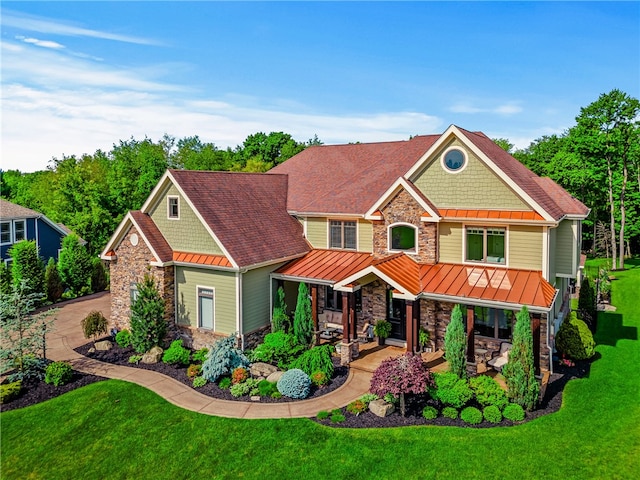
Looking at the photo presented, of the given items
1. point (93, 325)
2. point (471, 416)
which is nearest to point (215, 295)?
point (93, 325)

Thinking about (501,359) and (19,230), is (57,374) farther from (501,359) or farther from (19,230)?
(19,230)

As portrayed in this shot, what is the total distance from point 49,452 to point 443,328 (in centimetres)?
1541

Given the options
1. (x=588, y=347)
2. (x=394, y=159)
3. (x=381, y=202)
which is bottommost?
(x=588, y=347)

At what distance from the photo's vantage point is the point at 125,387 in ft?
56.4

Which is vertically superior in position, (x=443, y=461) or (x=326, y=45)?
(x=326, y=45)

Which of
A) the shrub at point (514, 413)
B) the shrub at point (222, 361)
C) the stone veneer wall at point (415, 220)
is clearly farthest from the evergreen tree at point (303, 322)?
the shrub at point (514, 413)

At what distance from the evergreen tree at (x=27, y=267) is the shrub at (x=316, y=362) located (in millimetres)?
22138

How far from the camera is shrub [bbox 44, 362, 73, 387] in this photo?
17.6m

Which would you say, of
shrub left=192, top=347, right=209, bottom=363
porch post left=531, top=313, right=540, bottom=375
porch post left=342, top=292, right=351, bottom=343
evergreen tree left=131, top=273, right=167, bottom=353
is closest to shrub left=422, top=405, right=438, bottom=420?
porch post left=531, top=313, right=540, bottom=375

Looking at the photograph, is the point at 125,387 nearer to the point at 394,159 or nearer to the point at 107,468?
the point at 107,468

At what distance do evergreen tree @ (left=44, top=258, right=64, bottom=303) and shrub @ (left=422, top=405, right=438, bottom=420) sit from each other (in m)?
27.6

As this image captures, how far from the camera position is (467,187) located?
1973 centimetres

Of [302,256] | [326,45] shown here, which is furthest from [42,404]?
[326,45]

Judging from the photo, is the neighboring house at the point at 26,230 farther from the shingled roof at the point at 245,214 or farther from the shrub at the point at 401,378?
the shrub at the point at 401,378
